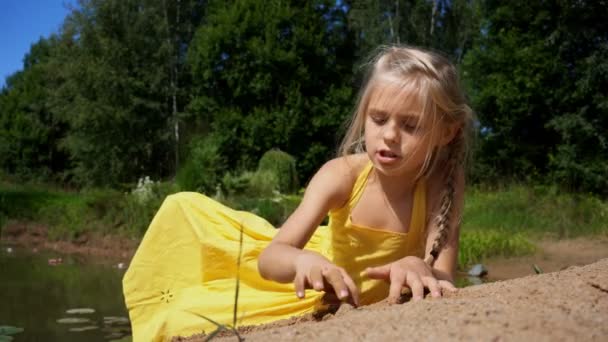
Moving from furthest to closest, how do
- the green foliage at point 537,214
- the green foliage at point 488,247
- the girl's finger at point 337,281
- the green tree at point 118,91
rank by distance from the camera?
the green tree at point 118,91 < the green foliage at point 537,214 < the green foliage at point 488,247 < the girl's finger at point 337,281

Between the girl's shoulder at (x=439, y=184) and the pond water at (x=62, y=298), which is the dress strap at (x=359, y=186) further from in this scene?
the pond water at (x=62, y=298)

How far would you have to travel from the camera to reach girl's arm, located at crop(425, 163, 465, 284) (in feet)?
6.79

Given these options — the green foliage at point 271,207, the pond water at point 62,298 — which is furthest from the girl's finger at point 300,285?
the green foliage at point 271,207

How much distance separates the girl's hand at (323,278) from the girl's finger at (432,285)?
0.53 feet

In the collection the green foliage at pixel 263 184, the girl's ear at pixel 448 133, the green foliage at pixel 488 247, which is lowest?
the green foliage at pixel 488 247

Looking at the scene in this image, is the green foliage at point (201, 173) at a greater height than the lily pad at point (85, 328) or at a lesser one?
greater

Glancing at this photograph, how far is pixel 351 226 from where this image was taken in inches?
Answer: 91.4

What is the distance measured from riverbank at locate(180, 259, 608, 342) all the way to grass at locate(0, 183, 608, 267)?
259 inches

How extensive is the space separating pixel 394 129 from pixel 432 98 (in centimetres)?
20

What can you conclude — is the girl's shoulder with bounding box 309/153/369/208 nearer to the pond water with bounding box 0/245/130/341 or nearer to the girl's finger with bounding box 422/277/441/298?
the girl's finger with bounding box 422/277/441/298

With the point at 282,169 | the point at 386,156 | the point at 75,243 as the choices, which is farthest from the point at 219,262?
the point at 282,169

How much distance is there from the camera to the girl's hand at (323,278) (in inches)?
54.7

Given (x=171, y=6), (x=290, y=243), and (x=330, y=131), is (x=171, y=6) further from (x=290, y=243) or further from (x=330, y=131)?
(x=290, y=243)

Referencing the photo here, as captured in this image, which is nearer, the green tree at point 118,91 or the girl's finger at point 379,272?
the girl's finger at point 379,272
